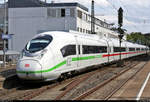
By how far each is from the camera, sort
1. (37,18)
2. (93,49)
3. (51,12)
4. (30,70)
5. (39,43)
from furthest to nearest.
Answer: (37,18) → (51,12) → (93,49) → (39,43) → (30,70)

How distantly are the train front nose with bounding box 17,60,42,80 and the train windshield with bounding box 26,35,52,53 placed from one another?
0.91 metres

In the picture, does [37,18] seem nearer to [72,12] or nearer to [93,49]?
[72,12]


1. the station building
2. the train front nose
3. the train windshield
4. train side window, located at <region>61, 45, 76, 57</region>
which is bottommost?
the train front nose

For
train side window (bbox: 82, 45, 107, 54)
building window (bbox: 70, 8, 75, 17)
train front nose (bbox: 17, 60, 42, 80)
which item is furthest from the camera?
building window (bbox: 70, 8, 75, 17)

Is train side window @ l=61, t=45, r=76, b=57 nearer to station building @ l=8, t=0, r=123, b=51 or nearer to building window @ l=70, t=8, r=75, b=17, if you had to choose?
station building @ l=8, t=0, r=123, b=51

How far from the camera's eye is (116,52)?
31750 millimetres

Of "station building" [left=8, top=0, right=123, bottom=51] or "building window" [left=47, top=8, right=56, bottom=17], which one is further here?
"building window" [left=47, top=8, right=56, bottom=17]

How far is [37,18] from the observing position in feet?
171

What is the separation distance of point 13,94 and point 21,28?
41.3m

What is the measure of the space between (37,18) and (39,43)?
37970 mm

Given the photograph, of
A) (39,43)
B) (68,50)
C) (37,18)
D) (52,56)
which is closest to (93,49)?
(68,50)

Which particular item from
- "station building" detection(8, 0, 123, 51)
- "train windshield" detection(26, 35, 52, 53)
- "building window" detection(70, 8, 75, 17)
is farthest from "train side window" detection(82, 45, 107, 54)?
"building window" detection(70, 8, 75, 17)

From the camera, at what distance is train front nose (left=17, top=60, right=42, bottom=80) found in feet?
44.1

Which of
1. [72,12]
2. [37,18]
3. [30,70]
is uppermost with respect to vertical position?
[72,12]
